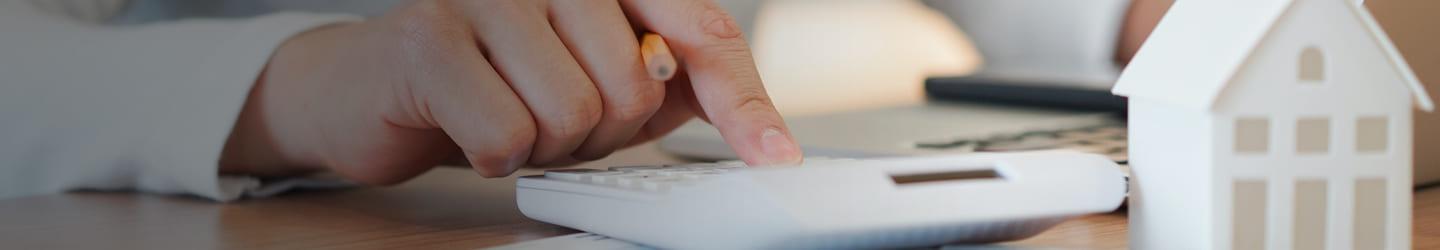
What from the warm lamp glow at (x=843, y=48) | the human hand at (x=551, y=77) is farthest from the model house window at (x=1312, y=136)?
the warm lamp glow at (x=843, y=48)

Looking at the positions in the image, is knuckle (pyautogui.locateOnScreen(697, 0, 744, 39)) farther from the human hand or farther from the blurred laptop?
the blurred laptop

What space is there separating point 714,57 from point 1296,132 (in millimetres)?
300

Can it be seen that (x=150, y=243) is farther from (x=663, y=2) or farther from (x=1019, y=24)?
(x=1019, y=24)

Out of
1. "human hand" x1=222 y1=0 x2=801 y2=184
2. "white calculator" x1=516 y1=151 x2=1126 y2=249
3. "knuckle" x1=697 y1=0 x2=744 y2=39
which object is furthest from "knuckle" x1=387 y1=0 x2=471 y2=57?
"white calculator" x1=516 y1=151 x2=1126 y2=249

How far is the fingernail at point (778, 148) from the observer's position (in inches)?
18.9

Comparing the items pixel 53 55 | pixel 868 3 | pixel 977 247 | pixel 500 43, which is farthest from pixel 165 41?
pixel 868 3

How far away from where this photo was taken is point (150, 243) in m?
0.47

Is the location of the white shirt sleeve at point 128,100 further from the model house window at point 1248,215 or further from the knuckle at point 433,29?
the model house window at point 1248,215

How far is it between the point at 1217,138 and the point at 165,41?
0.67m

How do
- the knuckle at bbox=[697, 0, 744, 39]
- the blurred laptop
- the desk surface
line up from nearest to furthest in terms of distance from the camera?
the desk surface, the knuckle at bbox=[697, 0, 744, 39], the blurred laptop

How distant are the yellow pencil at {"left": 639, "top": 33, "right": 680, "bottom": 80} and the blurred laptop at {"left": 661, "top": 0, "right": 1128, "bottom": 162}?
13 cm

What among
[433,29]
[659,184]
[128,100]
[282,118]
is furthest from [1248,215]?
[128,100]

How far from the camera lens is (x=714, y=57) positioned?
0.56 metres

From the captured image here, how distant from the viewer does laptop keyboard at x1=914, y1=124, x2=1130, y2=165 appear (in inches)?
25.0
